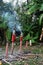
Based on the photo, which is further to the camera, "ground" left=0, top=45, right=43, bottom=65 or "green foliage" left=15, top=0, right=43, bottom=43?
"green foliage" left=15, top=0, right=43, bottom=43

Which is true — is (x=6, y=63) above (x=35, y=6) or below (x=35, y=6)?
below

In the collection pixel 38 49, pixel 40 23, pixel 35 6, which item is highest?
pixel 35 6

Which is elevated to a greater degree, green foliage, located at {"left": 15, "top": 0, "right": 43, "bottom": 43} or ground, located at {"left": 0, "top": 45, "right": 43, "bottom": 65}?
green foliage, located at {"left": 15, "top": 0, "right": 43, "bottom": 43}

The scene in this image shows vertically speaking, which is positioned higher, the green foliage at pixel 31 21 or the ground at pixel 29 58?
the green foliage at pixel 31 21

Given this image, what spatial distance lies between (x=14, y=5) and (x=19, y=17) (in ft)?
3.82

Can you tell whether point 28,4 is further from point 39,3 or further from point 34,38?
point 34,38

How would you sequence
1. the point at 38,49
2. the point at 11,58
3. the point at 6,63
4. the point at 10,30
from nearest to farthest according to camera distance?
the point at 6,63 → the point at 11,58 → the point at 38,49 → the point at 10,30

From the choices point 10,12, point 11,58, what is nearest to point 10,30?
point 10,12

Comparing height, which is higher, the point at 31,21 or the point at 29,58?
the point at 31,21

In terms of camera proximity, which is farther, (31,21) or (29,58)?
(31,21)

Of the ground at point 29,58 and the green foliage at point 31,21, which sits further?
the green foliage at point 31,21

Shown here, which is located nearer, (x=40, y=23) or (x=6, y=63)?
(x=6, y=63)

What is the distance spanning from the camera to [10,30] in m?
10.3

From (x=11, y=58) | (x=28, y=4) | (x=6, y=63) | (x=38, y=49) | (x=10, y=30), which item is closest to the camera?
(x=6, y=63)
